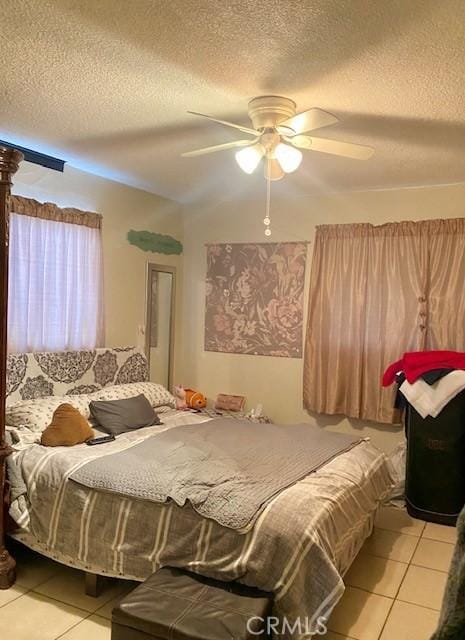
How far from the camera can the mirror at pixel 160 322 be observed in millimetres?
4848

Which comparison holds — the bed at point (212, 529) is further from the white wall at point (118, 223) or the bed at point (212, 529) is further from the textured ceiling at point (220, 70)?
the textured ceiling at point (220, 70)

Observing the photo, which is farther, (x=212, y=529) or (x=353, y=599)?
(x=353, y=599)

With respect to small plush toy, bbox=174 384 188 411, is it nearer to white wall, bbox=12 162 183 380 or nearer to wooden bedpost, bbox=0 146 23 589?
white wall, bbox=12 162 183 380

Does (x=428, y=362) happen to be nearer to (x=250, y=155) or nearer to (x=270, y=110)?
(x=250, y=155)

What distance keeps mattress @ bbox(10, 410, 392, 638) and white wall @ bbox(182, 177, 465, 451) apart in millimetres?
1749

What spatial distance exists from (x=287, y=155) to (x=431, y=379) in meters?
1.93

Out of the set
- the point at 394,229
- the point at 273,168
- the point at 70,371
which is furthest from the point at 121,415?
the point at 394,229

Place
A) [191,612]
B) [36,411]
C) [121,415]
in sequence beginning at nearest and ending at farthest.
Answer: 1. [191,612]
2. [36,411]
3. [121,415]

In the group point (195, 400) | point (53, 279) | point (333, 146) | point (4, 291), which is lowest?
point (195, 400)

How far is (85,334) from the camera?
4066mm

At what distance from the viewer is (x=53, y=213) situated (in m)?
3.73

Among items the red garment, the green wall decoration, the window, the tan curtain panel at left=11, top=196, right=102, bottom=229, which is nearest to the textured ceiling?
the tan curtain panel at left=11, top=196, right=102, bottom=229

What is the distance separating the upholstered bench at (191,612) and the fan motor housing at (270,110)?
2.14 meters

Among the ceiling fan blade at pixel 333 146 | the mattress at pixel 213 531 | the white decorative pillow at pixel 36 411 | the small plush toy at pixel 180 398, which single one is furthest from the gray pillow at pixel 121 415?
the ceiling fan blade at pixel 333 146
